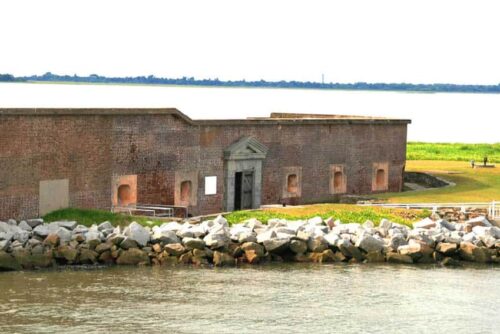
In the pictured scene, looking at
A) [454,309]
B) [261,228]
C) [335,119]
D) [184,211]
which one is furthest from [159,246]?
[335,119]

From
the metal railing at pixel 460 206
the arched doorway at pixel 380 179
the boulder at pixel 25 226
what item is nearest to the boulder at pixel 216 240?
the boulder at pixel 25 226

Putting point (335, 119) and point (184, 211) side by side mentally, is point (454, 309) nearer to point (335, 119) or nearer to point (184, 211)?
point (184, 211)

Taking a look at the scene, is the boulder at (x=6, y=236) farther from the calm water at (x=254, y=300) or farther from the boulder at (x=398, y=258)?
the boulder at (x=398, y=258)

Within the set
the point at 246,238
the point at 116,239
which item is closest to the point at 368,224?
the point at 246,238

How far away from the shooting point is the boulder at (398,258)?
115ft

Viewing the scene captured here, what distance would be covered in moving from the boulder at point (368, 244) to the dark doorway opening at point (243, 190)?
8.22 m

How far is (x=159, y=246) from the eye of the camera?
111 feet

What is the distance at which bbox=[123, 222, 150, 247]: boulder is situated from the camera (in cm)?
3366

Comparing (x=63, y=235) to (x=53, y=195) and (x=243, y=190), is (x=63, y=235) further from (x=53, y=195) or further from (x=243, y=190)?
(x=243, y=190)

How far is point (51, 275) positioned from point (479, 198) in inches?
699

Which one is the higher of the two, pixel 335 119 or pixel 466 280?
pixel 335 119

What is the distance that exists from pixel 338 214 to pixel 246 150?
5029 millimetres

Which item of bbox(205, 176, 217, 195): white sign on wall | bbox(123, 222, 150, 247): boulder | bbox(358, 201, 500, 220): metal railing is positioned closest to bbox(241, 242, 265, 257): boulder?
bbox(123, 222, 150, 247): boulder

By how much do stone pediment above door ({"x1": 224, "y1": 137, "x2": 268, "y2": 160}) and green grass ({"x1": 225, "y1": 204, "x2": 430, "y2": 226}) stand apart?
2973 mm
